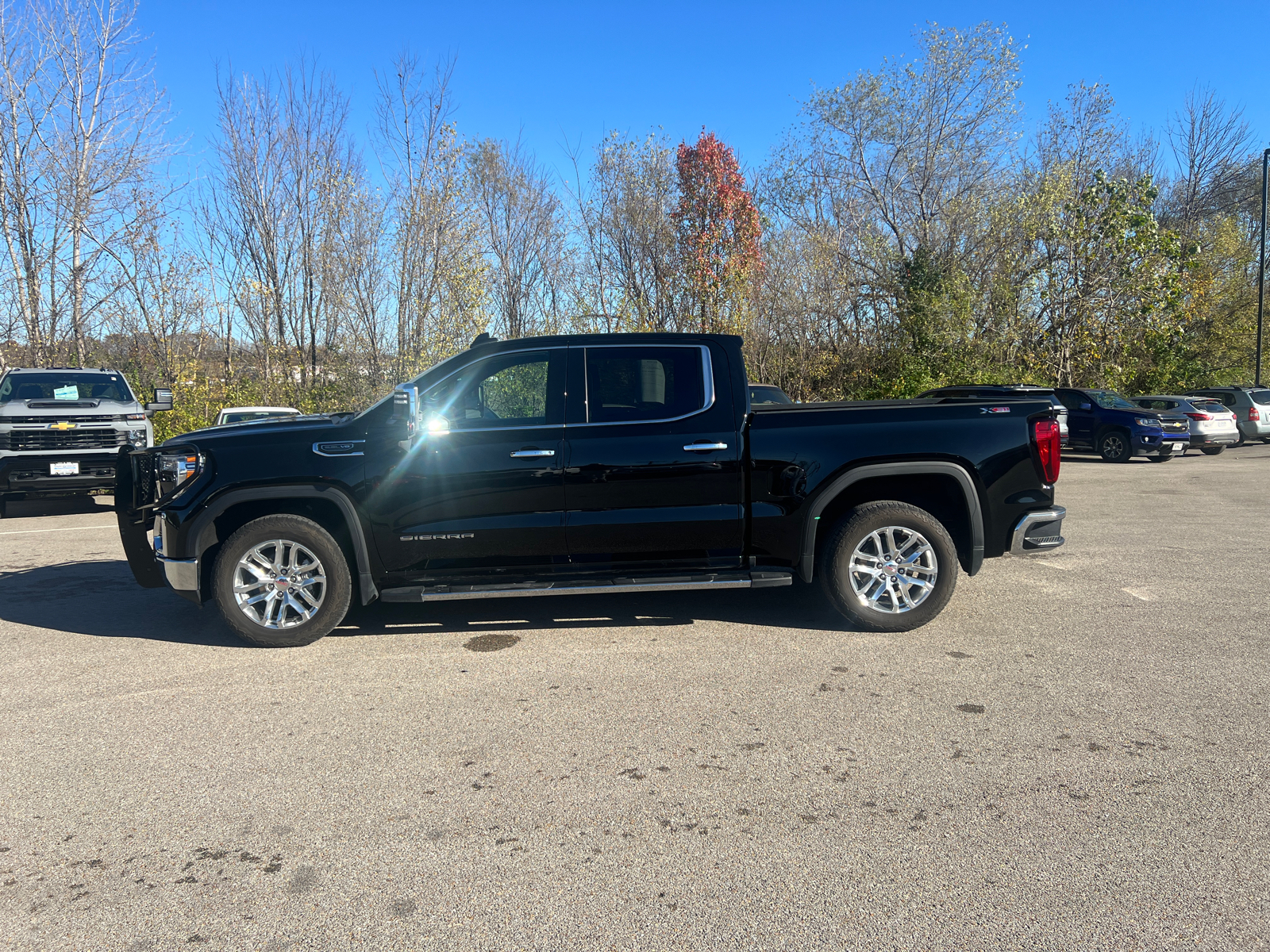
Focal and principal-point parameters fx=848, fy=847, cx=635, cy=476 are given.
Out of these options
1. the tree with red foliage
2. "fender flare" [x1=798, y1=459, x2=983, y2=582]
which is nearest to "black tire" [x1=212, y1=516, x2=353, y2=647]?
"fender flare" [x1=798, y1=459, x2=983, y2=582]

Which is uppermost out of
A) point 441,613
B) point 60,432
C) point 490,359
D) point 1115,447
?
point 490,359

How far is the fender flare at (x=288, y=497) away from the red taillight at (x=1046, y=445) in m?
4.34

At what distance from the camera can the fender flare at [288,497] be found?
5.21m

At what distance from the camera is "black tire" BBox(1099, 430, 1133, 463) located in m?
18.4

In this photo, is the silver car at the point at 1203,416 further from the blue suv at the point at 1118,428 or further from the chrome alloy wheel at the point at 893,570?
the chrome alloy wheel at the point at 893,570

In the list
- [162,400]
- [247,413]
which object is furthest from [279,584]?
[247,413]

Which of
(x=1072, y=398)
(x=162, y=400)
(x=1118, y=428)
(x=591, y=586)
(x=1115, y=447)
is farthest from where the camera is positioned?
(x=1072, y=398)

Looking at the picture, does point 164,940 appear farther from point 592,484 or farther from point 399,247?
point 399,247

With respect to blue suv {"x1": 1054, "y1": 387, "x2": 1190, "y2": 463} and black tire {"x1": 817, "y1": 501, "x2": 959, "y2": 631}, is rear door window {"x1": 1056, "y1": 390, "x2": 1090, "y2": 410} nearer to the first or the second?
blue suv {"x1": 1054, "y1": 387, "x2": 1190, "y2": 463}

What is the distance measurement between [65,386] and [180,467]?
894 centimetres

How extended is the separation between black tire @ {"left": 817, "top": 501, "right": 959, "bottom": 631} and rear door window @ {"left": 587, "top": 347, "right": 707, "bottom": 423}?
4.09ft

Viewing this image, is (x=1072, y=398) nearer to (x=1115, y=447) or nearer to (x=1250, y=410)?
(x=1115, y=447)

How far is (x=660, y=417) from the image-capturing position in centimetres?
544

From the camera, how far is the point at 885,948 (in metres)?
2.40
